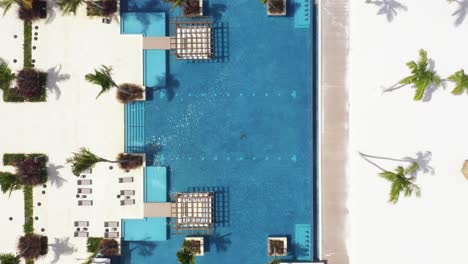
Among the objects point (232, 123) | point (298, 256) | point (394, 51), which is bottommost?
point (298, 256)

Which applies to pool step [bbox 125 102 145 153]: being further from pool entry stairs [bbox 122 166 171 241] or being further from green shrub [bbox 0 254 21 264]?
green shrub [bbox 0 254 21 264]

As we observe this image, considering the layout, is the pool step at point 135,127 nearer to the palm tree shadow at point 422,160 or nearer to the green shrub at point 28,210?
the green shrub at point 28,210

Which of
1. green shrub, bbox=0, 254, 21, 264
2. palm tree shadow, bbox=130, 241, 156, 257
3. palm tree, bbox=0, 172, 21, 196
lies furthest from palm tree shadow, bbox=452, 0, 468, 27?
green shrub, bbox=0, 254, 21, 264

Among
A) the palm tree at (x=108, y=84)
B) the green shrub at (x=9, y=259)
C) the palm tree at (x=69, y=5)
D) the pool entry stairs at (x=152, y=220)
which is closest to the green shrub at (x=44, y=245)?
the green shrub at (x=9, y=259)

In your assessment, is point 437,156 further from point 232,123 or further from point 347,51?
point 232,123

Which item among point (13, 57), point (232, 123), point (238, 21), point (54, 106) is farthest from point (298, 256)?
point (13, 57)

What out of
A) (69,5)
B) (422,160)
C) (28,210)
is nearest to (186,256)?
(28,210)

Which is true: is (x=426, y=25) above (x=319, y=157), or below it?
above

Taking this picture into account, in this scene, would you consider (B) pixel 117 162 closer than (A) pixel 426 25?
No
